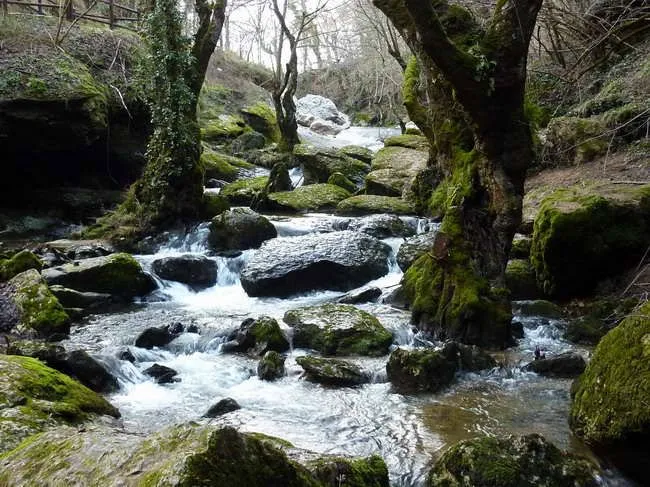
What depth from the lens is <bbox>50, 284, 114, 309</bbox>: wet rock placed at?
9719mm

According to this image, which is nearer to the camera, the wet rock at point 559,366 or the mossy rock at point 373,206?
the wet rock at point 559,366

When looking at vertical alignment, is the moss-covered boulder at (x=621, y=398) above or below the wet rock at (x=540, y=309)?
above

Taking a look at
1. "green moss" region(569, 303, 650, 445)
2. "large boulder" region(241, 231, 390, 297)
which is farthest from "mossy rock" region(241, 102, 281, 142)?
"green moss" region(569, 303, 650, 445)

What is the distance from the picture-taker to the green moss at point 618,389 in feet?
13.7

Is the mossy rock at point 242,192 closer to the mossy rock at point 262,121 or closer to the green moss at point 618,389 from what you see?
the mossy rock at point 262,121

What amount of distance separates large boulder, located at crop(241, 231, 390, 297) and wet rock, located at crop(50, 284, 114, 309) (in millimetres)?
2556

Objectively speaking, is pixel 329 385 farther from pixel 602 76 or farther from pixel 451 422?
pixel 602 76

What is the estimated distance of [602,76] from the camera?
40.5 feet

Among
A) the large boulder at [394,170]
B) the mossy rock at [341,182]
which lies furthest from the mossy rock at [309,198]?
the mossy rock at [341,182]

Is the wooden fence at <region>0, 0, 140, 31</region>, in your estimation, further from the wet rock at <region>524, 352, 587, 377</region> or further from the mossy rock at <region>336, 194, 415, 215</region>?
the wet rock at <region>524, 352, 587, 377</region>

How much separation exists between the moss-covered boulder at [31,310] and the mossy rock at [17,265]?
37.0 inches

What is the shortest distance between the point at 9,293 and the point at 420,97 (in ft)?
31.5

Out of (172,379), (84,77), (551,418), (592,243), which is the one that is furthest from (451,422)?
(84,77)

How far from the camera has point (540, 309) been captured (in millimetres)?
9117
